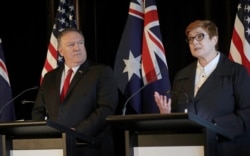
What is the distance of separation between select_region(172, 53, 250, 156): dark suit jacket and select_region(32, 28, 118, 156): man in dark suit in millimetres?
518

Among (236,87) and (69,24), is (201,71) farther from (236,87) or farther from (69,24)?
(69,24)

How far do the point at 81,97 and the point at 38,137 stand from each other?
2.03 feet

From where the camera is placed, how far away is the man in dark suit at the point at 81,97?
12.3ft

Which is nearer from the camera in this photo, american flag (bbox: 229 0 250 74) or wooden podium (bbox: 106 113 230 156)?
wooden podium (bbox: 106 113 230 156)

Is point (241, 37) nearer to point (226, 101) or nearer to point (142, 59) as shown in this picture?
point (142, 59)

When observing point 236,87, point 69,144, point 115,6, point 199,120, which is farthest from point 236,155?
point 115,6

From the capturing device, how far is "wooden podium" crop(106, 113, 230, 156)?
280 cm

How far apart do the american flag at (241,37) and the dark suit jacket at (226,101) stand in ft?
3.32

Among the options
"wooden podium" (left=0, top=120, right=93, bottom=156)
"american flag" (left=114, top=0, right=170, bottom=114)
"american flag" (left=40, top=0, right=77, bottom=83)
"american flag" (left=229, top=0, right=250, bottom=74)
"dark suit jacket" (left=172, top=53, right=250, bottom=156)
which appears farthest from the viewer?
"american flag" (left=40, top=0, right=77, bottom=83)

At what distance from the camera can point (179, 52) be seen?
16.9ft

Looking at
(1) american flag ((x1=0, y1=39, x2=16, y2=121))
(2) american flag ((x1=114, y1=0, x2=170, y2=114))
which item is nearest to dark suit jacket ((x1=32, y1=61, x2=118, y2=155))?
(2) american flag ((x1=114, y1=0, x2=170, y2=114))

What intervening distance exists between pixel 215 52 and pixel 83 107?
96 centimetres

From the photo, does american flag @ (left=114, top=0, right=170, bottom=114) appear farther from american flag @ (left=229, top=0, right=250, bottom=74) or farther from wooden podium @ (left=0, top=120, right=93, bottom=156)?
wooden podium @ (left=0, top=120, right=93, bottom=156)

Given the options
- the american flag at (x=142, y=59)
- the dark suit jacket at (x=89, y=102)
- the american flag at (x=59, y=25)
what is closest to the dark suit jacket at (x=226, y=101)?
the dark suit jacket at (x=89, y=102)
